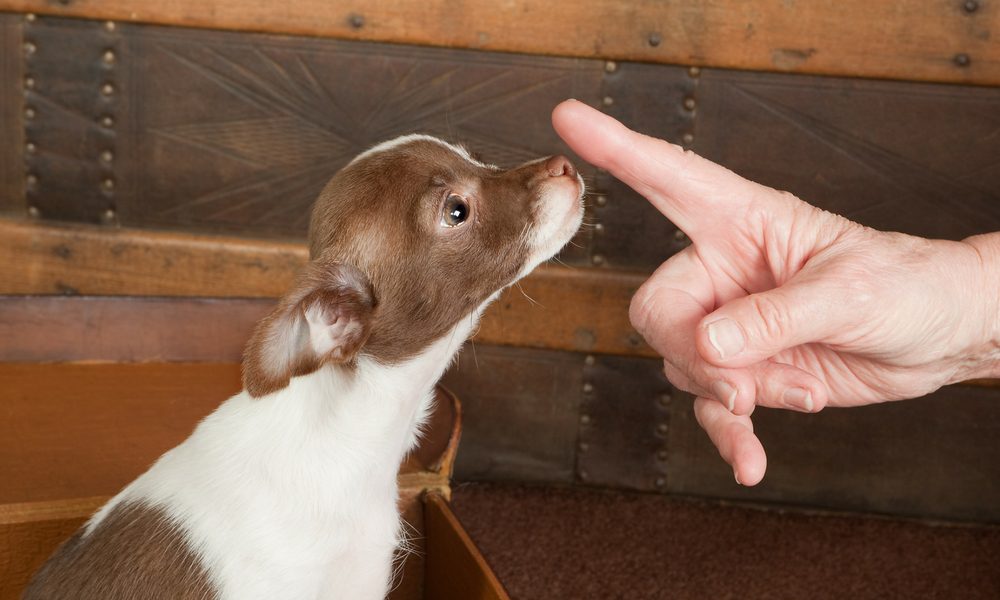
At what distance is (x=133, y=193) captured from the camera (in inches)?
112

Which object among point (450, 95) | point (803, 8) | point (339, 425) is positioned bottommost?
point (339, 425)

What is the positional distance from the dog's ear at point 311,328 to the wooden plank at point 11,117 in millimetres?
1690

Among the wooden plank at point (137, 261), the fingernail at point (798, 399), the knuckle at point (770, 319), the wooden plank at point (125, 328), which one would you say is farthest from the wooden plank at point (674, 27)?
the knuckle at point (770, 319)

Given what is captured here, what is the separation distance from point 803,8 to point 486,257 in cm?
142

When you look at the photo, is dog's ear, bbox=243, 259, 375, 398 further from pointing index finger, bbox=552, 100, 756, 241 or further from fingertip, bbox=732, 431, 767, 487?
fingertip, bbox=732, 431, 767, 487

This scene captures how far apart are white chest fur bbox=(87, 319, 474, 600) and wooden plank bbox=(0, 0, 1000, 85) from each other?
1240mm

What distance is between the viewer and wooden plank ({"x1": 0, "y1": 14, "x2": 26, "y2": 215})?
2729 mm

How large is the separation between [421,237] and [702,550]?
1480 mm

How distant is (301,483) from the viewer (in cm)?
157

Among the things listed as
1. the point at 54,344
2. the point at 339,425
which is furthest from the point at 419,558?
the point at 54,344

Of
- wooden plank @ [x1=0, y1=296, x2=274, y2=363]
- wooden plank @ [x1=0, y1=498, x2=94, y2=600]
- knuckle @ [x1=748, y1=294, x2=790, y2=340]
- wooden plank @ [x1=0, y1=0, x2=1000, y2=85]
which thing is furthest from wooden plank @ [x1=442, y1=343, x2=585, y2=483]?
knuckle @ [x1=748, y1=294, x2=790, y2=340]

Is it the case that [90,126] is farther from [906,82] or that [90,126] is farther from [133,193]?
[906,82]

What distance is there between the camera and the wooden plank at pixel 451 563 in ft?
5.20

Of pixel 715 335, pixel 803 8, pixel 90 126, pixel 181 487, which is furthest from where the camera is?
pixel 90 126
